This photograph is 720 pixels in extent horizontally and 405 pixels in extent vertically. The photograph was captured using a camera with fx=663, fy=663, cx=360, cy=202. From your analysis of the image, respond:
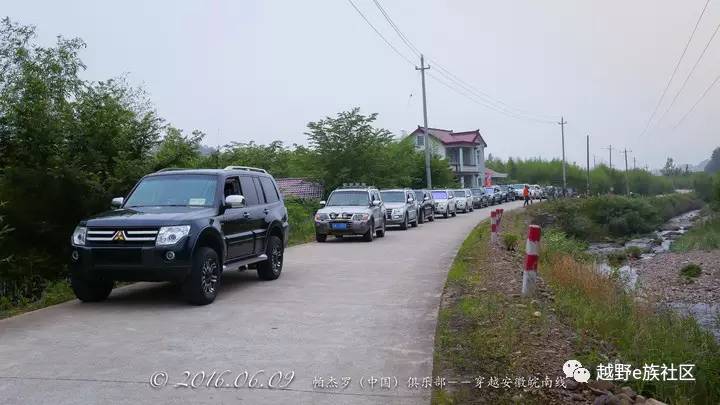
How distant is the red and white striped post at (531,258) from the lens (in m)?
8.56

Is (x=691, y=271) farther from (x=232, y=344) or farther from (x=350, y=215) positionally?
(x=232, y=344)

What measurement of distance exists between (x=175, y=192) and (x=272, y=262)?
2.38m

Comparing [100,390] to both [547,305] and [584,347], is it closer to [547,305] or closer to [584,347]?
[584,347]

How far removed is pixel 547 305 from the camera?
8406mm

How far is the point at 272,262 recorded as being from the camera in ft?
37.6

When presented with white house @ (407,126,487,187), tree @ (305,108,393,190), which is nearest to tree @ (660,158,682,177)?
white house @ (407,126,487,187)

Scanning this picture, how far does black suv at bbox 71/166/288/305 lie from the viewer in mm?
8391

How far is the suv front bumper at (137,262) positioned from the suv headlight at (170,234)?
7cm

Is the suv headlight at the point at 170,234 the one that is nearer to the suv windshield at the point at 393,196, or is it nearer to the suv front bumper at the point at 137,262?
the suv front bumper at the point at 137,262

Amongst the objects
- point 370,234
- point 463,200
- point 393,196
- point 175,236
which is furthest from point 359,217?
point 463,200

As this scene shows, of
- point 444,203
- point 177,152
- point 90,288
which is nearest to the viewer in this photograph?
point 90,288

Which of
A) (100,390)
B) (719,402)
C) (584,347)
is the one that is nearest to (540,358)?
(584,347)

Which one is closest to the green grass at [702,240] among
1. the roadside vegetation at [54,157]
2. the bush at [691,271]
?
the bush at [691,271]

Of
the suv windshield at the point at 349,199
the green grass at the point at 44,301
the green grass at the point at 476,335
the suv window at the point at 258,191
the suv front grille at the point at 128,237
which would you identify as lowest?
the green grass at the point at 476,335
